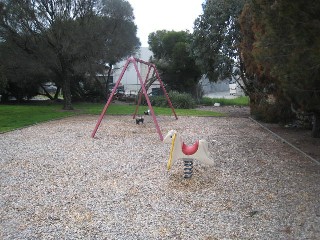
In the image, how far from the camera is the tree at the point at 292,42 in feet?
13.6

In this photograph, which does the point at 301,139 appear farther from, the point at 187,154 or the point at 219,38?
the point at 219,38

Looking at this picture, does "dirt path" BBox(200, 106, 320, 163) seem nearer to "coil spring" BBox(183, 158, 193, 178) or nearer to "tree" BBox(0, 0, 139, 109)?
"coil spring" BBox(183, 158, 193, 178)

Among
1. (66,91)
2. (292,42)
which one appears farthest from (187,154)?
(66,91)

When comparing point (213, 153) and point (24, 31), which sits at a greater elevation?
point (24, 31)

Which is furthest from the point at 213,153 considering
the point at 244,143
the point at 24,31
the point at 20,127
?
the point at 24,31

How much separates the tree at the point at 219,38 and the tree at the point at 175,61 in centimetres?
688

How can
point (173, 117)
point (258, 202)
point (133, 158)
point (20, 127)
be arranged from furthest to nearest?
point (173, 117) → point (20, 127) → point (133, 158) → point (258, 202)

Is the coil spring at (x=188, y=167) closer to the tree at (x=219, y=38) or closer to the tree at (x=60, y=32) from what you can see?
the tree at (x=219, y=38)

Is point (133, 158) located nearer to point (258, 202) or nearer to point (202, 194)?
point (202, 194)

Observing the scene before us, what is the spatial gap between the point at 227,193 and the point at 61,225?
231 centimetres

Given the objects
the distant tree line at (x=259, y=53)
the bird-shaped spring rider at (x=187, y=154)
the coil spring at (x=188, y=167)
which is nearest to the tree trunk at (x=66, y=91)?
the distant tree line at (x=259, y=53)

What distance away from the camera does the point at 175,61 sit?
24328 mm

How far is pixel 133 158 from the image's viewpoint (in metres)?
7.20

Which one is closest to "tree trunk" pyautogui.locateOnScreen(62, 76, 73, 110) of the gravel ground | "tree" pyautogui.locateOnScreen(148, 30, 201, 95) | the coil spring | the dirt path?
"tree" pyautogui.locateOnScreen(148, 30, 201, 95)
